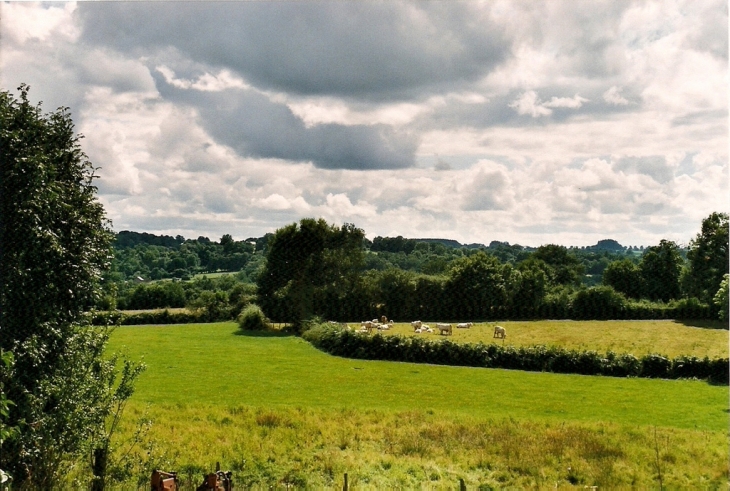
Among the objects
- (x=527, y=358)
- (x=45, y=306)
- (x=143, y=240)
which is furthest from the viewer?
(x=143, y=240)

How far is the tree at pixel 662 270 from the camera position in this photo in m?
53.1

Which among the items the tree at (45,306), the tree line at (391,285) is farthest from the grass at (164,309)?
the tree at (45,306)

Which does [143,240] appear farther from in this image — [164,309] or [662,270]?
[662,270]

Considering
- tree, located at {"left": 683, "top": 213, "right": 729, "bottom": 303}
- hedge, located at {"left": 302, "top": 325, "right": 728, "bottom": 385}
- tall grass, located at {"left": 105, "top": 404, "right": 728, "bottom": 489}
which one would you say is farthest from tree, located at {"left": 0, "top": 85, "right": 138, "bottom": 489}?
tree, located at {"left": 683, "top": 213, "right": 729, "bottom": 303}

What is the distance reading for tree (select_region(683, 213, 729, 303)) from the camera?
147 ft

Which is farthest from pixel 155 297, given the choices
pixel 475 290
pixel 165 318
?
pixel 475 290

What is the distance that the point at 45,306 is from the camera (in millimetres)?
10914

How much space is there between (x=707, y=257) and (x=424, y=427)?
39.2m

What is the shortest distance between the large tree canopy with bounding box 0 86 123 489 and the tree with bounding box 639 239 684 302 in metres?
52.2

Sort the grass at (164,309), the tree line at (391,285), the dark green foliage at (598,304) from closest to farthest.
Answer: the dark green foliage at (598,304) → the tree line at (391,285) → the grass at (164,309)

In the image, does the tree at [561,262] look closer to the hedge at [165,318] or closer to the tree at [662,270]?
the tree at [662,270]

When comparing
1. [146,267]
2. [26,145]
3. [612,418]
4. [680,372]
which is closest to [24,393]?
[26,145]

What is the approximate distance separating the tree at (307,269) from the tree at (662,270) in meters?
27.5

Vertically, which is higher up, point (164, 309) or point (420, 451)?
point (164, 309)
